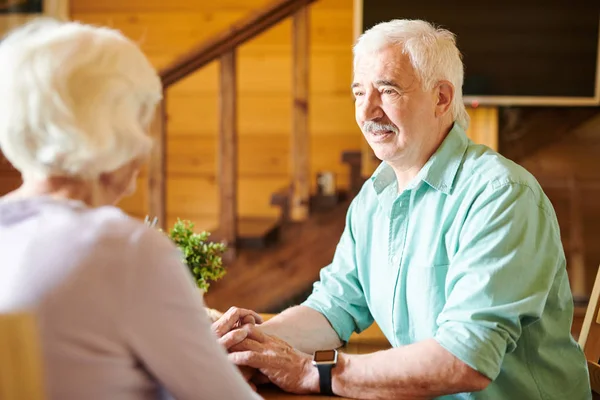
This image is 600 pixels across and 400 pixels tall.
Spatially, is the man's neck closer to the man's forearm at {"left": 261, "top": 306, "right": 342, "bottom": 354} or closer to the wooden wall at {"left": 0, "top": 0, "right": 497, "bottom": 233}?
the man's forearm at {"left": 261, "top": 306, "right": 342, "bottom": 354}

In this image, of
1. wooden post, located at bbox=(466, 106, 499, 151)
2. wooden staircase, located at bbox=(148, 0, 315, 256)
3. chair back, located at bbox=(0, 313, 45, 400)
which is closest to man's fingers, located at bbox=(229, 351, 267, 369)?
chair back, located at bbox=(0, 313, 45, 400)

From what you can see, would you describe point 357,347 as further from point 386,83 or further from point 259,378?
point 386,83

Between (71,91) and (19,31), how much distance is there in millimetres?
158

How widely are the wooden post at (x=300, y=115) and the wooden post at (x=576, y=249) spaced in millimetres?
1552

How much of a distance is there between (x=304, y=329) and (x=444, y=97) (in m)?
0.61

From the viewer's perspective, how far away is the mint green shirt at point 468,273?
130cm

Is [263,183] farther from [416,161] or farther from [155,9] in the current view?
[416,161]

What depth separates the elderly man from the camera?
1.28 metres

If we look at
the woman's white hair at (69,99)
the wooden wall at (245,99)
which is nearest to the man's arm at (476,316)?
the woman's white hair at (69,99)

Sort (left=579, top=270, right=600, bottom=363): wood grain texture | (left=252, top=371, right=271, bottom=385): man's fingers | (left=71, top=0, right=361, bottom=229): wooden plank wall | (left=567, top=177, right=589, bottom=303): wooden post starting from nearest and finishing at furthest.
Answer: (left=252, top=371, right=271, bottom=385): man's fingers → (left=579, top=270, right=600, bottom=363): wood grain texture → (left=567, top=177, right=589, bottom=303): wooden post → (left=71, top=0, right=361, bottom=229): wooden plank wall

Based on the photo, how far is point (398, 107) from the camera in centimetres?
166

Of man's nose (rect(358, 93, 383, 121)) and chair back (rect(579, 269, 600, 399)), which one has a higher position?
man's nose (rect(358, 93, 383, 121))

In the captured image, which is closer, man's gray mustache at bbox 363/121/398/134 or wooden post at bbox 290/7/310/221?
man's gray mustache at bbox 363/121/398/134

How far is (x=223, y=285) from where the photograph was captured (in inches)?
143
